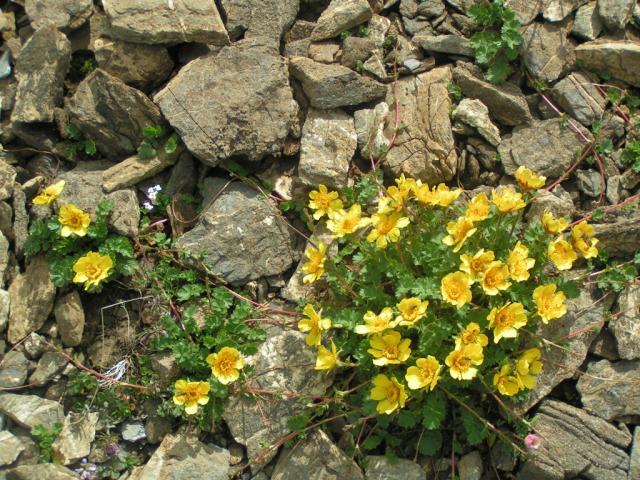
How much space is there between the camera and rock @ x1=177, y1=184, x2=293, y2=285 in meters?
5.28

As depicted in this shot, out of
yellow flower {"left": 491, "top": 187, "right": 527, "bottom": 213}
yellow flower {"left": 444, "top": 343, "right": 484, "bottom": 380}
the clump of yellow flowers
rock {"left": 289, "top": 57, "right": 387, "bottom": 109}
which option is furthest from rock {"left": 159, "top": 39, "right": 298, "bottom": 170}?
yellow flower {"left": 444, "top": 343, "right": 484, "bottom": 380}

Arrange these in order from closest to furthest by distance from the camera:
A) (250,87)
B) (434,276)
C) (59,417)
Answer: (434,276) → (59,417) → (250,87)

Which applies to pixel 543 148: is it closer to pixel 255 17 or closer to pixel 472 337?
pixel 472 337

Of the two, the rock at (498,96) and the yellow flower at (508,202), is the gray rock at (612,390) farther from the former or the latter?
the rock at (498,96)

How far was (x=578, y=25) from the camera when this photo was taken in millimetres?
5652

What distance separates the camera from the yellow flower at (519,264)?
14.1ft

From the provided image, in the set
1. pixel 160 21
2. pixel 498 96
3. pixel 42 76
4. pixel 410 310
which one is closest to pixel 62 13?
pixel 42 76

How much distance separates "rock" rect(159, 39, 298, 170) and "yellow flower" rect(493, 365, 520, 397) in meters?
2.21

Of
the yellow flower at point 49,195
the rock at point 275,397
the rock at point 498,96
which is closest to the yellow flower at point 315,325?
the rock at point 275,397

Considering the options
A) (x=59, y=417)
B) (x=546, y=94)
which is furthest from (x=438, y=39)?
(x=59, y=417)

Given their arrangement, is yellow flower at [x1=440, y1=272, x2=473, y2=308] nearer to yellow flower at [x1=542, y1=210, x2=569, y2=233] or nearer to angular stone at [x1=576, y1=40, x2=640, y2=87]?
yellow flower at [x1=542, y1=210, x2=569, y2=233]

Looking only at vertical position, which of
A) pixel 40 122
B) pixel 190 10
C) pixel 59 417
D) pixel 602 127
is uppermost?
pixel 190 10

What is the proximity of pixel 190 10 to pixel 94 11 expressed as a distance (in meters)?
0.92

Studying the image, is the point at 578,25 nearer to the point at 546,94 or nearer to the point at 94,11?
the point at 546,94
